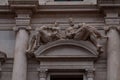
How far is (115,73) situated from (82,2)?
10.1ft

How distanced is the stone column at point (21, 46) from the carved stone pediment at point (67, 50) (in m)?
0.49

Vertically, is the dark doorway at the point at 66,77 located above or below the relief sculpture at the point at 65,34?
below

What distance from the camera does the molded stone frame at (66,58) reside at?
14555 mm

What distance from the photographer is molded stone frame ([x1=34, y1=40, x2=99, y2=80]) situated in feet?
47.8

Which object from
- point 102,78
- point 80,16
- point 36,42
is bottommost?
point 102,78

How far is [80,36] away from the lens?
49.0 ft

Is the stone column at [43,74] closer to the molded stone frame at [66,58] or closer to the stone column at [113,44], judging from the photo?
the molded stone frame at [66,58]

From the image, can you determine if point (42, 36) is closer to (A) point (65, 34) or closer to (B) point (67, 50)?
(A) point (65, 34)

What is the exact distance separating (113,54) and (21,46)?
310cm

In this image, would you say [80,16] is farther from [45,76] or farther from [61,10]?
[45,76]

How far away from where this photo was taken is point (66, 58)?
14688 mm

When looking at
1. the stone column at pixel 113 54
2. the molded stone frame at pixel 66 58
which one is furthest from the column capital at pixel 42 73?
the stone column at pixel 113 54

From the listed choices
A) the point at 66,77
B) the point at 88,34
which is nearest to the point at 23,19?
the point at 88,34

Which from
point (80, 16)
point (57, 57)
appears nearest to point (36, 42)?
point (57, 57)
